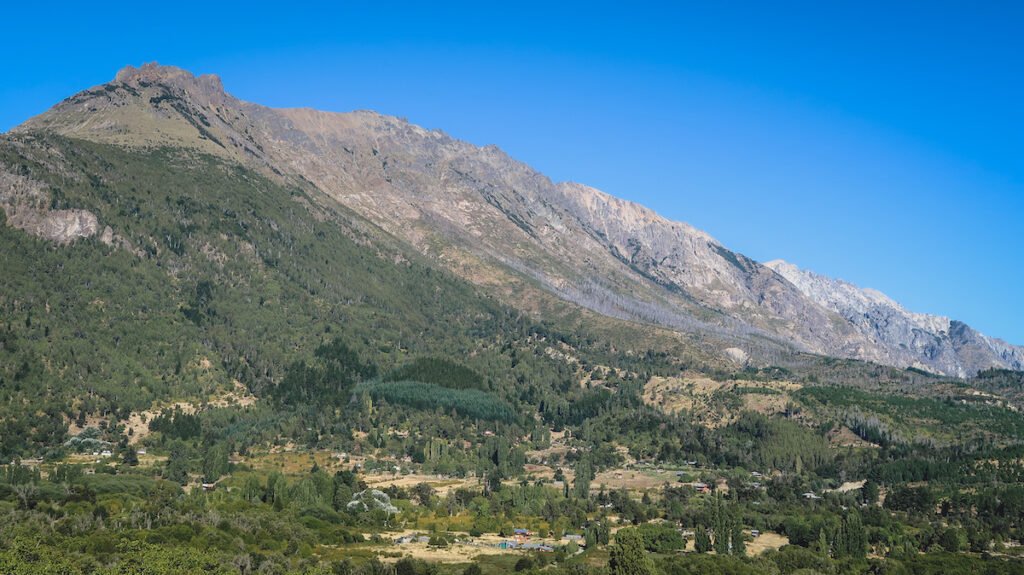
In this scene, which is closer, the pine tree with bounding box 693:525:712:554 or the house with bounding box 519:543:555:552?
the pine tree with bounding box 693:525:712:554

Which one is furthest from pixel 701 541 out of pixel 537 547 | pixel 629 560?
pixel 629 560

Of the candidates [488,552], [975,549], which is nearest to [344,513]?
[488,552]

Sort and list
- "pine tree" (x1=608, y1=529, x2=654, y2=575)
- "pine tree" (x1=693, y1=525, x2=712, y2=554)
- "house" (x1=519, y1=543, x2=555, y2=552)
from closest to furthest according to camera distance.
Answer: "pine tree" (x1=608, y1=529, x2=654, y2=575)
"pine tree" (x1=693, y1=525, x2=712, y2=554)
"house" (x1=519, y1=543, x2=555, y2=552)

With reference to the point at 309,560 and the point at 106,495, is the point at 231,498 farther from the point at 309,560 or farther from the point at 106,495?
the point at 309,560

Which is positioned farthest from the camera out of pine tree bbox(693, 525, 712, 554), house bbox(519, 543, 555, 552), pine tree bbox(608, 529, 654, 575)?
house bbox(519, 543, 555, 552)

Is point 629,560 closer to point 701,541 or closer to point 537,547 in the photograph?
point 537,547

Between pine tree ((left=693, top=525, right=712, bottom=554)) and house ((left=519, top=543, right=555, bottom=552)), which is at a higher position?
pine tree ((left=693, top=525, right=712, bottom=554))

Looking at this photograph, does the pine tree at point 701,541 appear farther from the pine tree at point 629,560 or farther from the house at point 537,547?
the pine tree at point 629,560

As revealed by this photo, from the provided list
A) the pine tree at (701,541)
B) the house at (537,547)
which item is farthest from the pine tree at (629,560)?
the pine tree at (701,541)

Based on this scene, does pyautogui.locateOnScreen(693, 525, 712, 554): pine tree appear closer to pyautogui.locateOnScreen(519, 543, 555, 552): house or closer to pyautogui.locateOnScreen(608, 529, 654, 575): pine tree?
pyautogui.locateOnScreen(519, 543, 555, 552): house

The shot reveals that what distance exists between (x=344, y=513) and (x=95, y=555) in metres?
62.7

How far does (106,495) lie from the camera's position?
172 m

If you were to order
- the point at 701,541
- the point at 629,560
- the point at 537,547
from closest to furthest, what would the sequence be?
the point at 629,560
the point at 701,541
the point at 537,547

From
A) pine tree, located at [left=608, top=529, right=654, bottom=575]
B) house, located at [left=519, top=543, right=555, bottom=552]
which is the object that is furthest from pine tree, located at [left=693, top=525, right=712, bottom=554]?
pine tree, located at [left=608, top=529, right=654, bottom=575]
